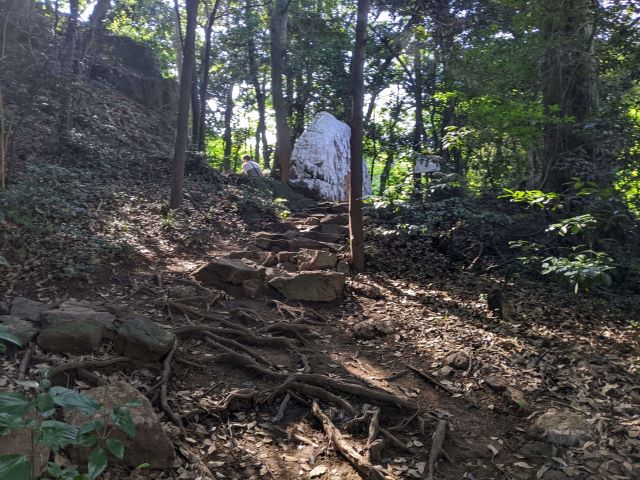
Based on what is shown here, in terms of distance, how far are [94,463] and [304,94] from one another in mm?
19206

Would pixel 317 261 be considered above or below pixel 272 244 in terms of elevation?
below

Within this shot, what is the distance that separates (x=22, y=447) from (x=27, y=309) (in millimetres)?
2465

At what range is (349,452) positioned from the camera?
12.9 feet

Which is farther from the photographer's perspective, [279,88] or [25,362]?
[279,88]

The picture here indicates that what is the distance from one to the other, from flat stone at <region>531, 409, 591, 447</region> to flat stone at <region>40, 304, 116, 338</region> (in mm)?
3978

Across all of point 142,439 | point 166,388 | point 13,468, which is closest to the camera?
point 13,468

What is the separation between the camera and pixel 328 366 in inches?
219

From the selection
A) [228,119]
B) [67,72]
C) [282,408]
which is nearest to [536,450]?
[282,408]

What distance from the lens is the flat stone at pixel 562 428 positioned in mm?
4207

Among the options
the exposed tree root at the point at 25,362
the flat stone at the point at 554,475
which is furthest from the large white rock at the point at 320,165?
the flat stone at the point at 554,475

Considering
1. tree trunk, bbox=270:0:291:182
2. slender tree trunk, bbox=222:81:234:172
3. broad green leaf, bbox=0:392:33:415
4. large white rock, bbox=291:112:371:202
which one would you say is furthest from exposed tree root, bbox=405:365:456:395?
slender tree trunk, bbox=222:81:234:172

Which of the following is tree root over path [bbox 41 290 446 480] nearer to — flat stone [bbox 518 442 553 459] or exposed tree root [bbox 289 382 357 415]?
exposed tree root [bbox 289 382 357 415]

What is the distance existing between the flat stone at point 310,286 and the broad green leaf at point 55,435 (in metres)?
5.80

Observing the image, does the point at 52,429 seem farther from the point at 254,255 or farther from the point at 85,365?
the point at 254,255
